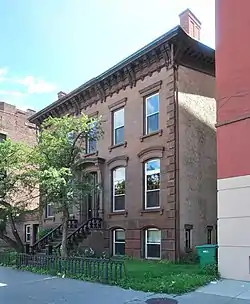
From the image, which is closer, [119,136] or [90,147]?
[119,136]

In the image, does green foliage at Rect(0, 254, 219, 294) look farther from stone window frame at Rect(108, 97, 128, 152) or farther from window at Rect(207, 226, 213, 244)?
stone window frame at Rect(108, 97, 128, 152)

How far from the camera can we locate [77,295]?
1026cm

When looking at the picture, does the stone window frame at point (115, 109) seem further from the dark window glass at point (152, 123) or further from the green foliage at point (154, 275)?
the green foliage at point (154, 275)

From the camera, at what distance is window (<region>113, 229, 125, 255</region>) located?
19.3 m

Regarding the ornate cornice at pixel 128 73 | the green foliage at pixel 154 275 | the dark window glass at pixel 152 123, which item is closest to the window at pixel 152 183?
the dark window glass at pixel 152 123

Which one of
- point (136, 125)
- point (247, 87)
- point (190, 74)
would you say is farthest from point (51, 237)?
point (247, 87)

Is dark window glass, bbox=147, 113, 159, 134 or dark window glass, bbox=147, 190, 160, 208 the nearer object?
dark window glass, bbox=147, 190, 160, 208

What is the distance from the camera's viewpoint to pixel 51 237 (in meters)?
21.1

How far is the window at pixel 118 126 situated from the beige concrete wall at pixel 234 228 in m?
8.38

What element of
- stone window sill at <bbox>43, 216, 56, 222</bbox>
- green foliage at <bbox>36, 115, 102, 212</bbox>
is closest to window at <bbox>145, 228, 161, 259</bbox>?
green foliage at <bbox>36, 115, 102, 212</bbox>

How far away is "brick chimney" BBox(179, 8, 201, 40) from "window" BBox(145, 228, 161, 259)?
947cm

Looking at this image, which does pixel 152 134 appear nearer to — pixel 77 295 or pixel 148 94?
pixel 148 94

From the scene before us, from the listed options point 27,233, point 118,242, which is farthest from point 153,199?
point 27,233

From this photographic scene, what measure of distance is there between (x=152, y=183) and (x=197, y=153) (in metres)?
2.44
